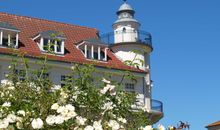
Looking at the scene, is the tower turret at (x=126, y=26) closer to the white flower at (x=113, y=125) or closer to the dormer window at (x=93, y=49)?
the dormer window at (x=93, y=49)

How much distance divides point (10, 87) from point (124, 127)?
2330 millimetres

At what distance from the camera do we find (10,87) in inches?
342

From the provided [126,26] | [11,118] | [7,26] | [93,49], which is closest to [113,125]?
[11,118]

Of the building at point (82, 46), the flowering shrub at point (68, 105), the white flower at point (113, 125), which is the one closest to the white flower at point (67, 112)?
the flowering shrub at point (68, 105)

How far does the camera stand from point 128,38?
120 ft

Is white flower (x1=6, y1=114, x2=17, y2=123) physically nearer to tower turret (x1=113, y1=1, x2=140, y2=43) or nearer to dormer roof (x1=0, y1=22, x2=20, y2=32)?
dormer roof (x1=0, y1=22, x2=20, y2=32)

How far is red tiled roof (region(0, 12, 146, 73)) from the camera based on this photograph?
1240 inches

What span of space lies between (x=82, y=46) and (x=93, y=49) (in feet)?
2.67

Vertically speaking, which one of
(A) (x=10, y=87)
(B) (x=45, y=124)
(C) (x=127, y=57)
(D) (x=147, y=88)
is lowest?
(B) (x=45, y=124)

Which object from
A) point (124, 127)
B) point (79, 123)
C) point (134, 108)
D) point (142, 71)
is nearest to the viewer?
point (79, 123)

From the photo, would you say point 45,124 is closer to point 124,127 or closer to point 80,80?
point 124,127

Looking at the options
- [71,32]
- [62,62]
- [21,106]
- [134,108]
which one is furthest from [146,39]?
[21,106]

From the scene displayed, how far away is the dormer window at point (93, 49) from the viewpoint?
33.6m

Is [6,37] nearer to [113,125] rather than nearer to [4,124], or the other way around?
[113,125]
